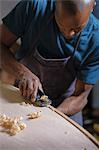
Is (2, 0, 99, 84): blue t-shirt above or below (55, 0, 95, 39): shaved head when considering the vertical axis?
below

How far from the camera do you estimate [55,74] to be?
1357 mm

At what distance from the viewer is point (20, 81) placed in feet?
3.82

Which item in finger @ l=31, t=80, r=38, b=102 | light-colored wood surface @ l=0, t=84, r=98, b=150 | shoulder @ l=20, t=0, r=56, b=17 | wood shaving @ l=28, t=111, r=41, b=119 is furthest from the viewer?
shoulder @ l=20, t=0, r=56, b=17

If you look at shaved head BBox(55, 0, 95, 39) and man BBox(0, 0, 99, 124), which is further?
man BBox(0, 0, 99, 124)

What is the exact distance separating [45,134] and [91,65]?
50 centimetres

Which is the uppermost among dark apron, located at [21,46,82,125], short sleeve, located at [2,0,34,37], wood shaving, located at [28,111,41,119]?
short sleeve, located at [2,0,34,37]

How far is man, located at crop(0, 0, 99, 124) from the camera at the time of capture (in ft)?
4.09

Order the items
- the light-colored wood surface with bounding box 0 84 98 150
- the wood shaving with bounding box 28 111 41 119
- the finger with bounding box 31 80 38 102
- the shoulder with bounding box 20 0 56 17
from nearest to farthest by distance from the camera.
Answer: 1. the light-colored wood surface with bounding box 0 84 98 150
2. the wood shaving with bounding box 28 111 41 119
3. the finger with bounding box 31 80 38 102
4. the shoulder with bounding box 20 0 56 17

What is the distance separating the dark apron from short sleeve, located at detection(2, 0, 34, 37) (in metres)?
0.12

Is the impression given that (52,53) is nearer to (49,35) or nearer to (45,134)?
(49,35)

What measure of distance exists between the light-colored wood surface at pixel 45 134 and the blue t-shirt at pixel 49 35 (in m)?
0.35

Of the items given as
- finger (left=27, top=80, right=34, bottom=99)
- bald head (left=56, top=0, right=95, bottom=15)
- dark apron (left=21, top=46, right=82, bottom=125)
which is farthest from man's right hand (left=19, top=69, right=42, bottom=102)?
bald head (left=56, top=0, right=95, bottom=15)

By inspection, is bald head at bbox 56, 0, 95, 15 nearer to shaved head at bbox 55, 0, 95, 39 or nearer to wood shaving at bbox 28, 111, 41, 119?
shaved head at bbox 55, 0, 95, 39

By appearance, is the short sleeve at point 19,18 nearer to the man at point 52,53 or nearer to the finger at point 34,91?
the man at point 52,53
